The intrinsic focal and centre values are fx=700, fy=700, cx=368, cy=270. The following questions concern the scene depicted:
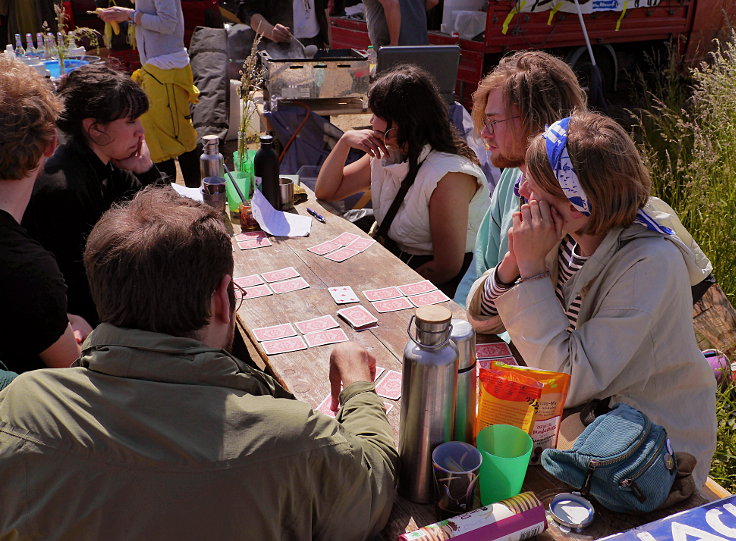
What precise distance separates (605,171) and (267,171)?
1.97 meters

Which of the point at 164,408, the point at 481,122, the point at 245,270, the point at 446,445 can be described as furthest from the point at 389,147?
the point at 164,408

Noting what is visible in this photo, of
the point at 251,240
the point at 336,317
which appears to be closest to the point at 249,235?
the point at 251,240

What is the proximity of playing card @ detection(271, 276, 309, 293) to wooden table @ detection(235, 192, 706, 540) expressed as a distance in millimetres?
29

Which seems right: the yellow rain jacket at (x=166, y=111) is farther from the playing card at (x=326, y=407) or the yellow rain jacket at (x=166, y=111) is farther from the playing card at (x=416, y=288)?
the playing card at (x=326, y=407)

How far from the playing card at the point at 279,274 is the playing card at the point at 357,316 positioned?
398mm

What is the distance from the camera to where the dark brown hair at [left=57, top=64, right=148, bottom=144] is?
3154mm

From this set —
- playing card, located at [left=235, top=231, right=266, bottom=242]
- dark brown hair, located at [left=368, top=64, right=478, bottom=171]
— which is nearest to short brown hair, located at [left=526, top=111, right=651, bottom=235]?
dark brown hair, located at [left=368, top=64, right=478, bottom=171]

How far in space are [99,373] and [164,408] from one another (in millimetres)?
157

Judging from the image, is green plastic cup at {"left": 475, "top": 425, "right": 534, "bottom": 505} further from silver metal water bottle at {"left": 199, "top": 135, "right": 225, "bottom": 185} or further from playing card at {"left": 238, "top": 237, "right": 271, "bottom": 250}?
silver metal water bottle at {"left": 199, "top": 135, "right": 225, "bottom": 185}

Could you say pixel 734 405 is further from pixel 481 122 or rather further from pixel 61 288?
pixel 61 288

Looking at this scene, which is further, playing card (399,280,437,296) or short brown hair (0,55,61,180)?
playing card (399,280,437,296)

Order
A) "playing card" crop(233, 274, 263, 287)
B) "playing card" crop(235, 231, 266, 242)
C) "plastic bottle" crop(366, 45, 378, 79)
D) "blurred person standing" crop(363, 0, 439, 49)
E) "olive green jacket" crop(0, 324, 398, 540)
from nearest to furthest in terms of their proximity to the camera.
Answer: "olive green jacket" crop(0, 324, 398, 540) → "playing card" crop(233, 274, 263, 287) → "playing card" crop(235, 231, 266, 242) → "plastic bottle" crop(366, 45, 378, 79) → "blurred person standing" crop(363, 0, 439, 49)

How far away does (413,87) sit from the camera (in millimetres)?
3471

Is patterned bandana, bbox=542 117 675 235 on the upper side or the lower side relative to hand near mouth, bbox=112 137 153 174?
upper
